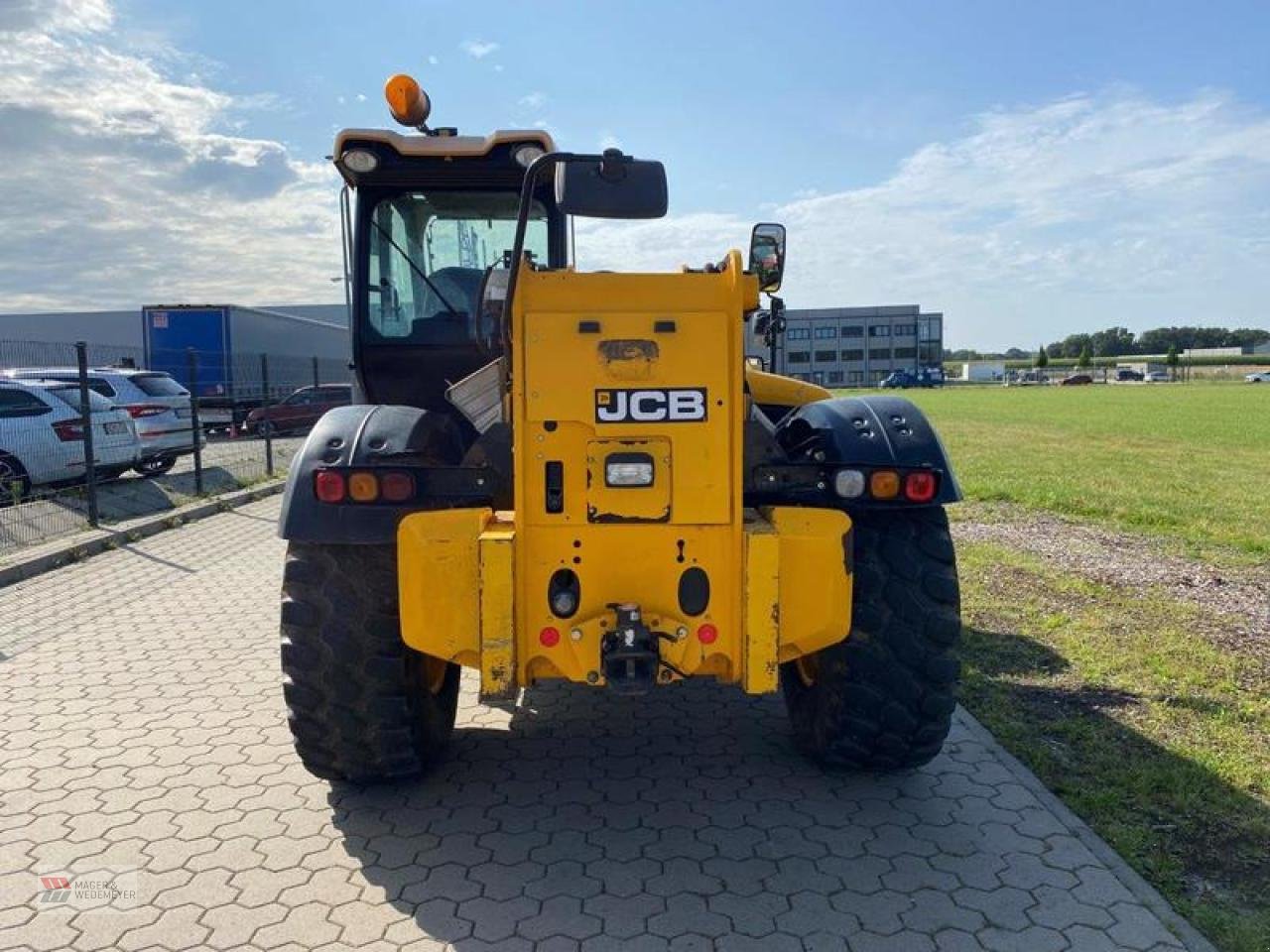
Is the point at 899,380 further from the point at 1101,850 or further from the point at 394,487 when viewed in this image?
the point at 394,487

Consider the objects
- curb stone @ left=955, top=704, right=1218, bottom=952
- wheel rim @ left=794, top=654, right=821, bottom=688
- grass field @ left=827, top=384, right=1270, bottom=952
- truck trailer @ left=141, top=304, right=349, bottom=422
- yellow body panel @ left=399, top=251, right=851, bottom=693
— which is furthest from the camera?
truck trailer @ left=141, top=304, right=349, bottom=422

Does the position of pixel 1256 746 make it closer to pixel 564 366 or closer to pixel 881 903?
pixel 881 903

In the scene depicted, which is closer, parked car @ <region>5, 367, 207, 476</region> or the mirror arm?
the mirror arm

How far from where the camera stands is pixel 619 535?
3232mm

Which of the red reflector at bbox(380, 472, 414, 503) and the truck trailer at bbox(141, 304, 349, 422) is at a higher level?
the truck trailer at bbox(141, 304, 349, 422)

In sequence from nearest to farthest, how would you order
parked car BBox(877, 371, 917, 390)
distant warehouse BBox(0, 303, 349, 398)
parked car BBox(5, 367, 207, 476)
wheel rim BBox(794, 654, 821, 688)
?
1. wheel rim BBox(794, 654, 821, 688)
2. parked car BBox(5, 367, 207, 476)
3. distant warehouse BBox(0, 303, 349, 398)
4. parked car BBox(877, 371, 917, 390)

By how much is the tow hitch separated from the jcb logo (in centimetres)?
63

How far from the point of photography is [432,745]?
13.1 ft

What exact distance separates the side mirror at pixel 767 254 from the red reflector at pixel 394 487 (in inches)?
68.4

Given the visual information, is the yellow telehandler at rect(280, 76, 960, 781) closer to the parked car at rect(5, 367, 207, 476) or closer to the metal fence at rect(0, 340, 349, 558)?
the metal fence at rect(0, 340, 349, 558)

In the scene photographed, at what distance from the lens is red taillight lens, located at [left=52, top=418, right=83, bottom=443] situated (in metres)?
11.9

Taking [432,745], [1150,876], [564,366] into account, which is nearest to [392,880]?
[432,745]

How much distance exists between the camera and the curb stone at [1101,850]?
115 inches

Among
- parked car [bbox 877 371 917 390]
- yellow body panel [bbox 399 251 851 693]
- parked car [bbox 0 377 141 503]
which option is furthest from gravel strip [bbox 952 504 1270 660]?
parked car [bbox 877 371 917 390]
